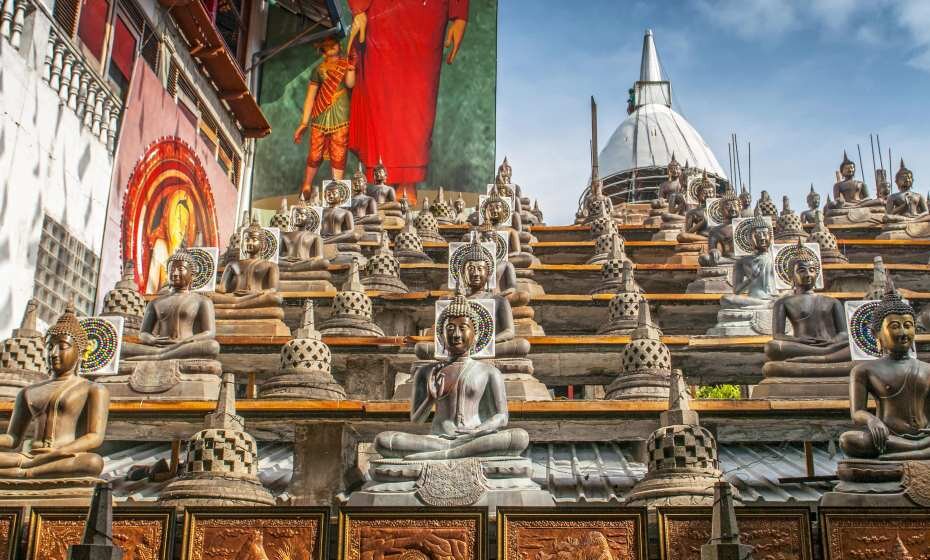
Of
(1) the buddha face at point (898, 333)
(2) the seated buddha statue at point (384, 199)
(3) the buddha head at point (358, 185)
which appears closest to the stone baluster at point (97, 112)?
(2) the seated buddha statue at point (384, 199)

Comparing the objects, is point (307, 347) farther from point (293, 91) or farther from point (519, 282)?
point (293, 91)

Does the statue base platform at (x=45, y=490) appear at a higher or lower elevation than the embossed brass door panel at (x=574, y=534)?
higher

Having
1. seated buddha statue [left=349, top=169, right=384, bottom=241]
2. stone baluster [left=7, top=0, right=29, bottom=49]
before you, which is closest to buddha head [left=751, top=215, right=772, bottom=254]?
seated buddha statue [left=349, top=169, right=384, bottom=241]

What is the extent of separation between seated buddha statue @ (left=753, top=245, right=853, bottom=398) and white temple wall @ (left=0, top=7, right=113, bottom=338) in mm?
9449

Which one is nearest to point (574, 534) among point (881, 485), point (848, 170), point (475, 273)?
point (881, 485)

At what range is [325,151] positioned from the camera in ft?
89.9

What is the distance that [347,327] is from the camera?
42.2ft

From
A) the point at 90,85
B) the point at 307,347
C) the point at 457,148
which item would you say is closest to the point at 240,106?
the point at 457,148

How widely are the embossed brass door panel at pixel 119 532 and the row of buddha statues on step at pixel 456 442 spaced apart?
0.87 metres

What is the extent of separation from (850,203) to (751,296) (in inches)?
388

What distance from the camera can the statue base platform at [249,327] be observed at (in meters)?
13.4

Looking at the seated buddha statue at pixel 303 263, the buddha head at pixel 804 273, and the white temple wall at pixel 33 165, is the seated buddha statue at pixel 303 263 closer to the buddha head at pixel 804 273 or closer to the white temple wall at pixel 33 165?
the white temple wall at pixel 33 165

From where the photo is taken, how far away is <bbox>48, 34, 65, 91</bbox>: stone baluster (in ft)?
49.4

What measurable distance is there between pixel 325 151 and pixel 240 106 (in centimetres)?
361
